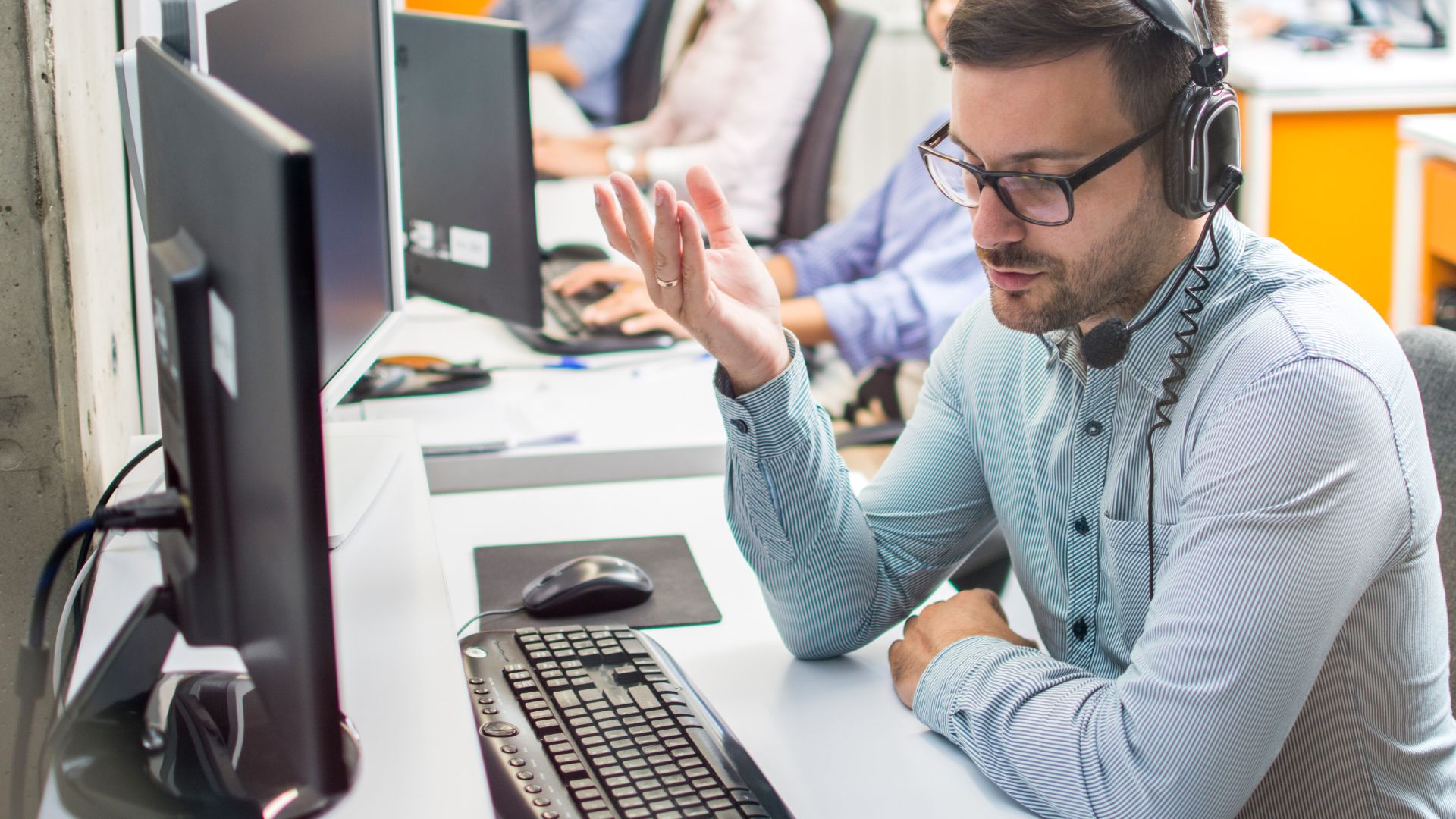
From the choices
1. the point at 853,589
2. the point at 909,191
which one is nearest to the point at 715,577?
the point at 853,589

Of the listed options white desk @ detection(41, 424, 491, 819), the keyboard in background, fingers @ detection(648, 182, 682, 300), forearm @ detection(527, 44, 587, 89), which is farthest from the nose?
forearm @ detection(527, 44, 587, 89)

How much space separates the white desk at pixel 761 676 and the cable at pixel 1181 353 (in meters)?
0.22

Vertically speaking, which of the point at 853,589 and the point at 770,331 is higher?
the point at 770,331


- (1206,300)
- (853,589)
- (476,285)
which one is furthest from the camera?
(476,285)

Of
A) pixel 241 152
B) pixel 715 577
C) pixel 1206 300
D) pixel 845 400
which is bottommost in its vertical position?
pixel 845 400

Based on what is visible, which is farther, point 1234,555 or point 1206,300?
point 1206,300

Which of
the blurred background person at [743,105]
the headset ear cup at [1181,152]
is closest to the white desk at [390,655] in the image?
the headset ear cup at [1181,152]

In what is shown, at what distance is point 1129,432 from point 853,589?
0.85 feet

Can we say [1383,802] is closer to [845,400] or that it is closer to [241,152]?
[241,152]

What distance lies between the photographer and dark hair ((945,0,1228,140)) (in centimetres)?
93

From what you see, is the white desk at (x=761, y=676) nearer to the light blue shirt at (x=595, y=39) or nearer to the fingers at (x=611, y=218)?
the fingers at (x=611, y=218)

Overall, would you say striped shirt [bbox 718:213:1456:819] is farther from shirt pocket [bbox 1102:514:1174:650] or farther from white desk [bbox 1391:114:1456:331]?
white desk [bbox 1391:114:1456:331]

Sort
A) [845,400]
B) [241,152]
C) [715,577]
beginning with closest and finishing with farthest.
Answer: [241,152] < [715,577] < [845,400]

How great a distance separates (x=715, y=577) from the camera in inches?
50.4
